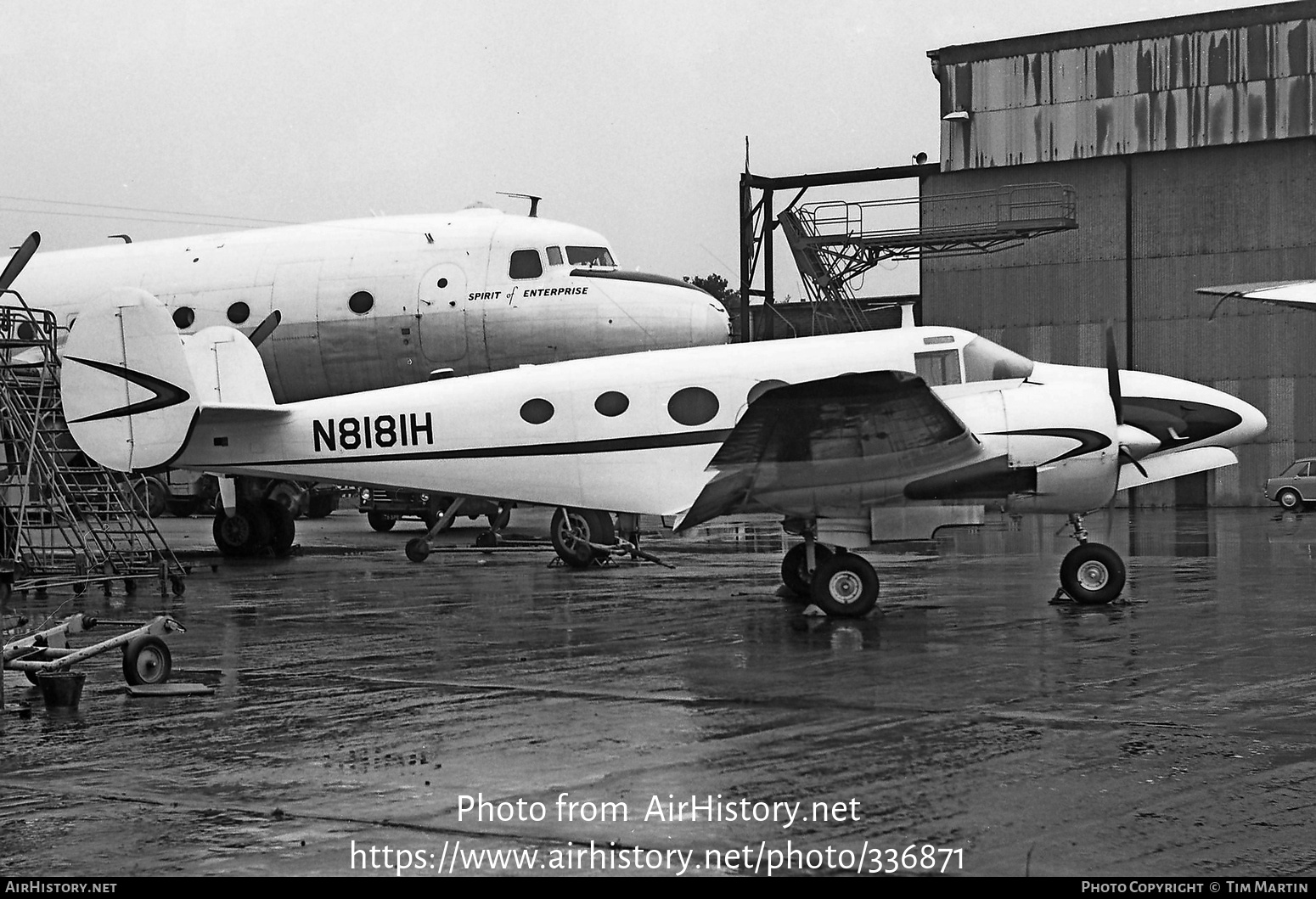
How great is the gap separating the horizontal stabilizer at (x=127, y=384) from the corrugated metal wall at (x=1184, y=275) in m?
32.6

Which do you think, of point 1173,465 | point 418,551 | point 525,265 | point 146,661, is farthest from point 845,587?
point 525,265

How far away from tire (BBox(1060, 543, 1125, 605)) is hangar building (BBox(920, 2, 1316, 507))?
28.9 metres

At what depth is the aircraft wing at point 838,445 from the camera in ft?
45.1

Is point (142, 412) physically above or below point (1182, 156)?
below

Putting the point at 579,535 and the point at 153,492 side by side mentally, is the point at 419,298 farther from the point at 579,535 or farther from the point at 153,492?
the point at 153,492

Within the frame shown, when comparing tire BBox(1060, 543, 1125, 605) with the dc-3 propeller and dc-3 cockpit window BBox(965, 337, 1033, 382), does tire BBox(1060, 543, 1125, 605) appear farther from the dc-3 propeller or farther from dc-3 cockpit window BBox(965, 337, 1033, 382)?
dc-3 cockpit window BBox(965, 337, 1033, 382)

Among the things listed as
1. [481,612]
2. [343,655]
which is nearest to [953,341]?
[481,612]

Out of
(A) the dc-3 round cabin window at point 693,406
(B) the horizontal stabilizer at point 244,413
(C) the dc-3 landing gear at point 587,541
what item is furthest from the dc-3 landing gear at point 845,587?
(B) the horizontal stabilizer at point 244,413

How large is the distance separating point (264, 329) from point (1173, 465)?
14198mm

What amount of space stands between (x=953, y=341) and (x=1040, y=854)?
1054cm

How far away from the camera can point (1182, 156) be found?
148ft

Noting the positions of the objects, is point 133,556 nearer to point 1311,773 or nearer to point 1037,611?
point 1037,611

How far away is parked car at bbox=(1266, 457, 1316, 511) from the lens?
40.8 metres

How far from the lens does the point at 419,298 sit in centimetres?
2341
